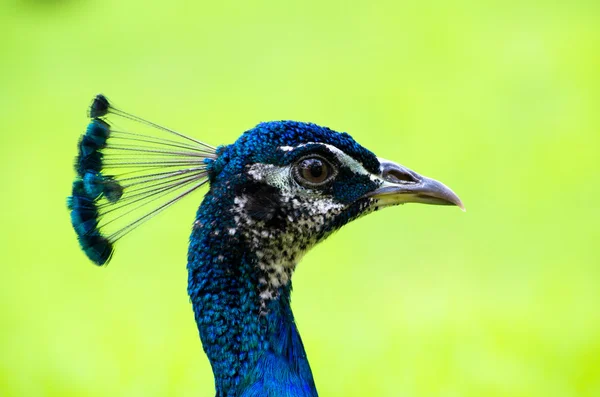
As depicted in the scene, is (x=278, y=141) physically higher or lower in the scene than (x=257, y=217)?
higher

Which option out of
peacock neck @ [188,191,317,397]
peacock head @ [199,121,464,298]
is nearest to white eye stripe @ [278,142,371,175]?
peacock head @ [199,121,464,298]

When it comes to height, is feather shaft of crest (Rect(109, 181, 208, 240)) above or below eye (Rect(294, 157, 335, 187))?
below

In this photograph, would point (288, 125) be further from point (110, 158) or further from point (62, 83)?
point (62, 83)

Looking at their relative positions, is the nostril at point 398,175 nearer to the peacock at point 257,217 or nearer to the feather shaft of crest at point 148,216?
the peacock at point 257,217

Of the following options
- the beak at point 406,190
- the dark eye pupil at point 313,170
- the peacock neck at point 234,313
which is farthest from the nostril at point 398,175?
the peacock neck at point 234,313

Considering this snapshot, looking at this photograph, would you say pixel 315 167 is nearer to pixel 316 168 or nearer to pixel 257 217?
pixel 316 168

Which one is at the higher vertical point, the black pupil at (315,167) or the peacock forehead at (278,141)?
the peacock forehead at (278,141)

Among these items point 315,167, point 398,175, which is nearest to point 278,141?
point 315,167

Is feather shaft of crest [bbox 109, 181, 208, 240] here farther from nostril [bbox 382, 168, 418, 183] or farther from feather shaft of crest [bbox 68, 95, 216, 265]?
nostril [bbox 382, 168, 418, 183]
